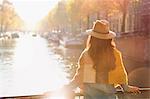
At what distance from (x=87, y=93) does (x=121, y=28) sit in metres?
3.29

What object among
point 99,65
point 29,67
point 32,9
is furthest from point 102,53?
point 29,67

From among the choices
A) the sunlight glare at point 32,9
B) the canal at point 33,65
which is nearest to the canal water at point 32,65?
the canal at point 33,65

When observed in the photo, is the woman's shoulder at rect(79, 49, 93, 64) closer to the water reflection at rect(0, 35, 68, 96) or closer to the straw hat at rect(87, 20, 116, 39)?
the straw hat at rect(87, 20, 116, 39)

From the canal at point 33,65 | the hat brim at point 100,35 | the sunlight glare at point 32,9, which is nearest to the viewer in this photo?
→ the hat brim at point 100,35

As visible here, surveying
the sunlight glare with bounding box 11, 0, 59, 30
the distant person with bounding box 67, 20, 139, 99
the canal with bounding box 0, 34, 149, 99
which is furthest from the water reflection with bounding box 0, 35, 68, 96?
the distant person with bounding box 67, 20, 139, 99

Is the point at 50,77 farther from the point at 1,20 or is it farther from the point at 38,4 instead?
the point at 38,4

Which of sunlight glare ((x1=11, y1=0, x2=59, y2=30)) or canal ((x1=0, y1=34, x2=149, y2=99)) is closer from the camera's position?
sunlight glare ((x1=11, y1=0, x2=59, y2=30))

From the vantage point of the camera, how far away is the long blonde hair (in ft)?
3.23

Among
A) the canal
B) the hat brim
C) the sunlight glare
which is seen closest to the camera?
the hat brim

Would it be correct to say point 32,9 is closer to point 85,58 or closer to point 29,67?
point 29,67

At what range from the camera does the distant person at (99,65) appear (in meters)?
0.98

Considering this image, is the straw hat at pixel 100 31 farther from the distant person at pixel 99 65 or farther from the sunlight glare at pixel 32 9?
the sunlight glare at pixel 32 9

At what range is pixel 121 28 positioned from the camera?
4242mm

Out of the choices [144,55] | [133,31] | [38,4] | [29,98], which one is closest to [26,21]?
[38,4]
